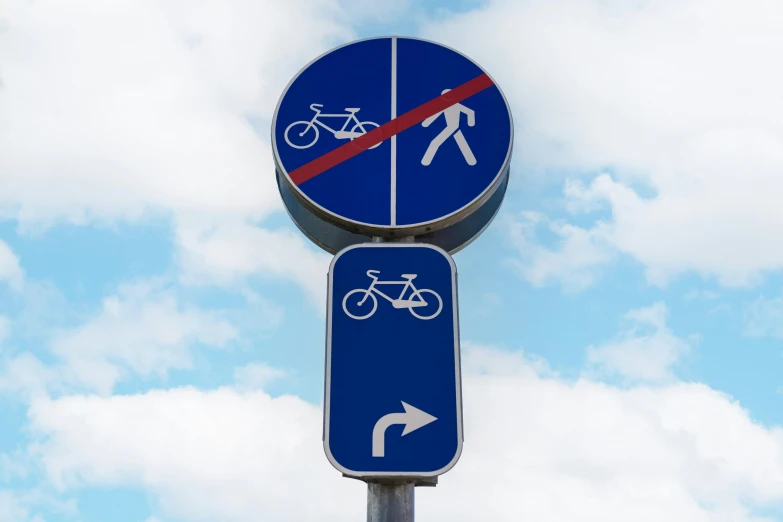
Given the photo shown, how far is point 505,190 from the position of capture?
3.56 metres

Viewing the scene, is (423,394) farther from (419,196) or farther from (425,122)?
(425,122)

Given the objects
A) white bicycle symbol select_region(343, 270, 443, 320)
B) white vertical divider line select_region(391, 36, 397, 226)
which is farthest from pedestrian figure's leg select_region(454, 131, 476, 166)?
white bicycle symbol select_region(343, 270, 443, 320)

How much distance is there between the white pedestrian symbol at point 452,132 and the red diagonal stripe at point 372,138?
0.02 meters

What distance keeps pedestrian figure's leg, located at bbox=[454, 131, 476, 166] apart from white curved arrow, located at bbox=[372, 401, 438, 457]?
99cm

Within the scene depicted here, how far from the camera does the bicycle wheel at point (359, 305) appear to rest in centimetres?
305

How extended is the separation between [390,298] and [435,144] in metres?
0.65

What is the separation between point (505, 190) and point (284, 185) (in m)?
0.89

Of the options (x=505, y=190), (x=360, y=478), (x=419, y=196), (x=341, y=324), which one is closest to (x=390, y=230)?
(x=419, y=196)

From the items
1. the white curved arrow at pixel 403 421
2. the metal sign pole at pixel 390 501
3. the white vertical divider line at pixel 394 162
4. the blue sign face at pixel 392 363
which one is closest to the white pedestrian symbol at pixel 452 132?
the white vertical divider line at pixel 394 162

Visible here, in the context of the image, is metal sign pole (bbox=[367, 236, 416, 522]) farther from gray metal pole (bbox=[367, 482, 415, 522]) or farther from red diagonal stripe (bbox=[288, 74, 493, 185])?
red diagonal stripe (bbox=[288, 74, 493, 185])

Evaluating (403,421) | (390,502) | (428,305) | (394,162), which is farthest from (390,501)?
(394,162)

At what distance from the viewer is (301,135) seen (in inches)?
133

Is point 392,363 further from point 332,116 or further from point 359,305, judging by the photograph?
point 332,116

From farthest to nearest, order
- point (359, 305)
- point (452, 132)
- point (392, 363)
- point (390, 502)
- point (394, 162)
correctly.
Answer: point (452, 132) → point (394, 162) → point (359, 305) → point (392, 363) → point (390, 502)
